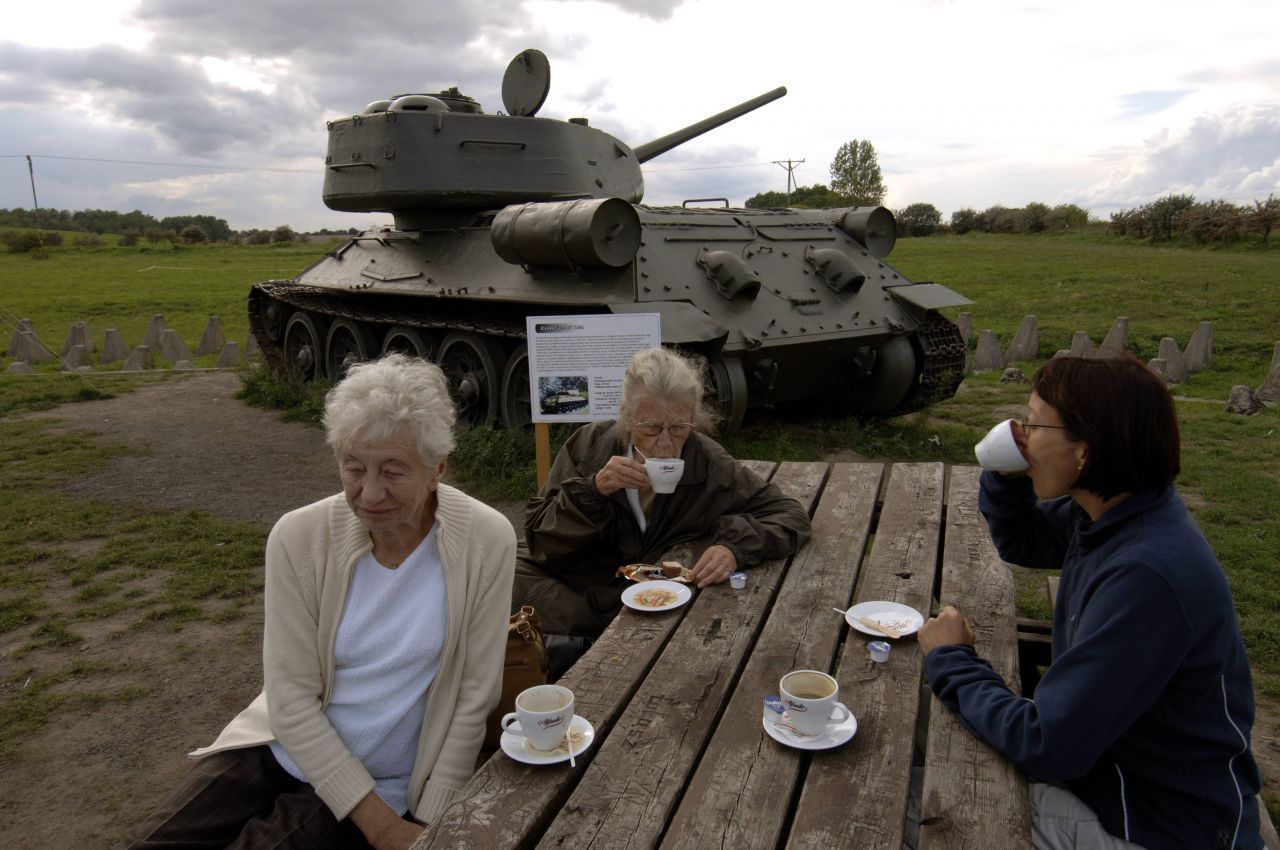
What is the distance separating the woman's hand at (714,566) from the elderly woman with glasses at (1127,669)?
2.82ft

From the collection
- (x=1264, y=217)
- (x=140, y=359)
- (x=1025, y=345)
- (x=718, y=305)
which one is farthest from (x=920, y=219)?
(x=718, y=305)

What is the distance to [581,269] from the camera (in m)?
6.98

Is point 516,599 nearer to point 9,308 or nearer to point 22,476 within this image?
point 22,476

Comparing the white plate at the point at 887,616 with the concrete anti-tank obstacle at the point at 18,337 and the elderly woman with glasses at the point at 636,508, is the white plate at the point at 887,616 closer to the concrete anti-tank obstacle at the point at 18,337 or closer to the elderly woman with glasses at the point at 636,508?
the elderly woman with glasses at the point at 636,508

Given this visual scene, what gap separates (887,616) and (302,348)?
10.1 metres

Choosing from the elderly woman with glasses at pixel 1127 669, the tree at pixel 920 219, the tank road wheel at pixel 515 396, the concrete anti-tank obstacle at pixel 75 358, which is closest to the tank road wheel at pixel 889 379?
the tank road wheel at pixel 515 396

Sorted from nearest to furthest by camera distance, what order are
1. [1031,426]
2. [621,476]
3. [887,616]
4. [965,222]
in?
1. [1031,426]
2. [887,616]
3. [621,476]
4. [965,222]

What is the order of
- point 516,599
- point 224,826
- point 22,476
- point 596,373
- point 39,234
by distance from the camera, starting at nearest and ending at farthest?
point 224,826 → point 516,599 → point 596,373 → point 22,476 → point 39,234

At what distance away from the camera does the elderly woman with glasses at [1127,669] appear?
1.75m

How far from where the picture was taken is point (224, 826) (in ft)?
7.25

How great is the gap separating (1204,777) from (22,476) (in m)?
8.25

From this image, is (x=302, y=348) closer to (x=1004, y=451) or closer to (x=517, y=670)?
(x=517, y=670)

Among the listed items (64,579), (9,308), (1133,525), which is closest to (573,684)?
(1133,525)

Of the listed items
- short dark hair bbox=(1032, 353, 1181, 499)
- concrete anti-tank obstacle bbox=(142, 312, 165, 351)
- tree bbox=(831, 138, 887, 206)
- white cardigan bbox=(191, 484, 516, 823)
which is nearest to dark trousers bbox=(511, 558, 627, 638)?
white cardigan bbox=(191, 484, 516, 823)
